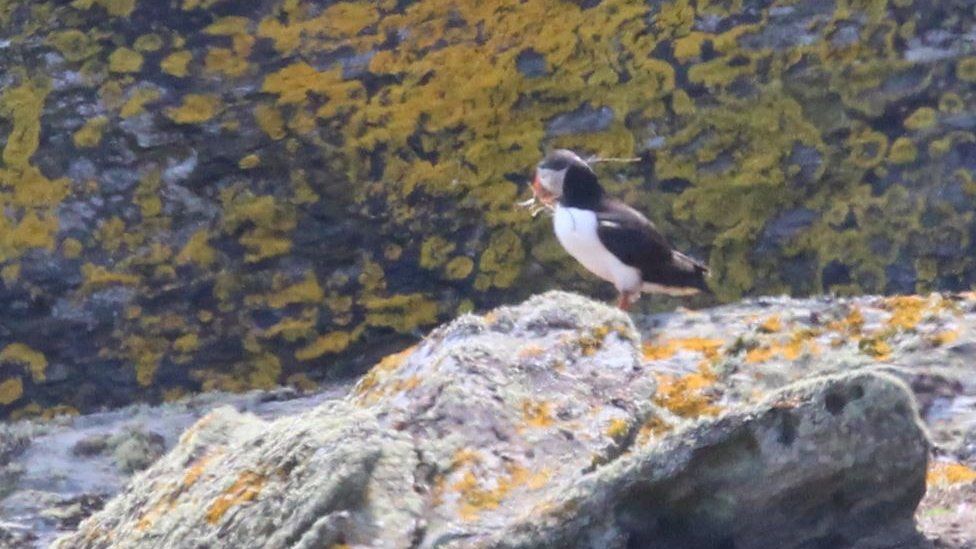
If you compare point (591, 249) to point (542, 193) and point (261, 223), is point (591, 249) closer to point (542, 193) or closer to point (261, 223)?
point (542, 193)

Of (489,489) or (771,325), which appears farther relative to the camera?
(771,325)

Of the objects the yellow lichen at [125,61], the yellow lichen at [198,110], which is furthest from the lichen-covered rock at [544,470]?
the yellow lichen at [125,61]

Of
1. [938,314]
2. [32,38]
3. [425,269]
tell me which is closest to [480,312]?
[425,269]

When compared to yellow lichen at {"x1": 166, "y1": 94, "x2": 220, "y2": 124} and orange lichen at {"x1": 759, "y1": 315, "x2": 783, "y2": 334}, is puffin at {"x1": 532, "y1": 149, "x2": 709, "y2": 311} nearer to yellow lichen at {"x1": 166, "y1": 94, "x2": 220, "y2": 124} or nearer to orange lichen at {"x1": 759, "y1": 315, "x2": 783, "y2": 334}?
yellow lichen at {"x1": 166, "y1": 94, "x2": 220, "y2": 124}

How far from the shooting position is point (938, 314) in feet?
20.8

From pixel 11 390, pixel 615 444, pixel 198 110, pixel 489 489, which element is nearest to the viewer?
Result: pixel 489 489

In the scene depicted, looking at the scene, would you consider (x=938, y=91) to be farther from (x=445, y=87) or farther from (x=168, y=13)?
(x=168, y=13)

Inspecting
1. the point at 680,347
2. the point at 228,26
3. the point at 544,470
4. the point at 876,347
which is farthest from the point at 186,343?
the point at 544,470

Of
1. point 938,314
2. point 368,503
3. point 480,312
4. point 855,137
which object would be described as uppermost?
point 368,503

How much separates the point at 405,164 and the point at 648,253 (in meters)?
1.92

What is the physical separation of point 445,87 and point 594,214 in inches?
61.9

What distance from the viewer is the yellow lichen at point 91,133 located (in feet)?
37.4

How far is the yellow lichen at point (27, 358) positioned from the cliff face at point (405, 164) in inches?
0.6

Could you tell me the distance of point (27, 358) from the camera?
10.9 m
